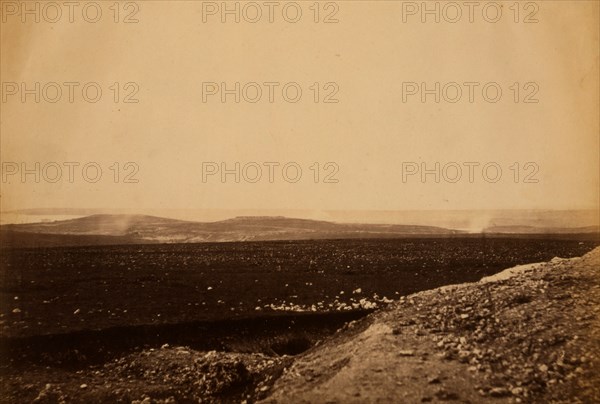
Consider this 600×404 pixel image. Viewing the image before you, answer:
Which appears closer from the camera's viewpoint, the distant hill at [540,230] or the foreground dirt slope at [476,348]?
the foreground dirt slope at [476,348]

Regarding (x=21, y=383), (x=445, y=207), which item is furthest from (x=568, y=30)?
(x=21, y=383)

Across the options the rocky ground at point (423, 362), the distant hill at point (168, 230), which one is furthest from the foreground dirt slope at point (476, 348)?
the distant hill at point (168, 230)

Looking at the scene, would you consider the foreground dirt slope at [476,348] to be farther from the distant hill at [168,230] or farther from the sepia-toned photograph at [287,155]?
the distant hill at [168,230]

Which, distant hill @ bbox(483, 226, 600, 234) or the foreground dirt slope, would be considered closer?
the foreground dirt slope

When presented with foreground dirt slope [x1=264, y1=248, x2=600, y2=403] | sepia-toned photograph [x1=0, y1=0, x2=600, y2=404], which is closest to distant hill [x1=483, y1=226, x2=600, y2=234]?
sepia-toned photograph [x1=0, y1=0, x2=600, y2=404]

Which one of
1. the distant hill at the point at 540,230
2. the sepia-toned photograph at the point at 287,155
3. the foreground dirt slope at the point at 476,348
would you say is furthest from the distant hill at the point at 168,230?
the foreground dirt slope at the point at 476,348

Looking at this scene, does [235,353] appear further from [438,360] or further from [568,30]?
[568,30]

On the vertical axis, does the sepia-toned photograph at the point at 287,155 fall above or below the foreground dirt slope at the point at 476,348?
above

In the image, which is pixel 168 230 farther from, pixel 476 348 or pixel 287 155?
pixel 476 348

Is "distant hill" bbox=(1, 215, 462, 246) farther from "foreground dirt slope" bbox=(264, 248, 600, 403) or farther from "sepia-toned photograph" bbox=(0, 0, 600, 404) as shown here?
"foreground dirt slope" bbox=(264, 248, 600, 403)
